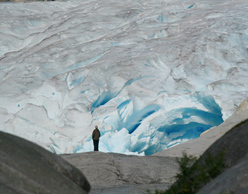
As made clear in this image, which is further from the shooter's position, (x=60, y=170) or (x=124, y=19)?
(x=124, y=19)

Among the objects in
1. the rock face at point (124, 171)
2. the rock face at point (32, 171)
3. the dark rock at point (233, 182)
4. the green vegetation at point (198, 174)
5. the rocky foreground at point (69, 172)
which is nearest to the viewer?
the dark rock at point (233, 182)

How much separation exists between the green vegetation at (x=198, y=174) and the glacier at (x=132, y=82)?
23.5 feet

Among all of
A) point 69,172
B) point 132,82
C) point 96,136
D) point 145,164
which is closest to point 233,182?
point 69,172

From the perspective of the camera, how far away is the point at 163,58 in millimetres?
13742

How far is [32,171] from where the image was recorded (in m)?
3.28

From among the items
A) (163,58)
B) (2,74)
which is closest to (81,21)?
(2,74)

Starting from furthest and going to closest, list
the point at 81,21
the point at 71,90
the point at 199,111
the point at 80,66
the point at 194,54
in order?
the point at 81,21, the point at 80,66, the point at 194,54, the point at 71,90, the point at 199,111

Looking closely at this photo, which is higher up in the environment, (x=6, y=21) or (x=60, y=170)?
(x=60, y=170)

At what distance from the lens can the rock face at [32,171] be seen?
305 centimetres

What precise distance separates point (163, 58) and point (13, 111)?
6.39 m

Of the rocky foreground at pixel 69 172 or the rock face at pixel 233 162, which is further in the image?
the rocky foreground at pixel 69 172

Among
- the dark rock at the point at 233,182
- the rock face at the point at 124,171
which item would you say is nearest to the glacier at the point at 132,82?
the rock face at the point at 124,171

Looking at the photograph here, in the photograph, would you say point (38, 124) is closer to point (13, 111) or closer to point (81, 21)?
point (13, 111)

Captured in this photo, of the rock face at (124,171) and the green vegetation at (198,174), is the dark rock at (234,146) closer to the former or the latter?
the green vegetation at (198,174)
